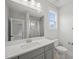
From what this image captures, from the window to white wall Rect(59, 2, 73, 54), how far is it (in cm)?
34

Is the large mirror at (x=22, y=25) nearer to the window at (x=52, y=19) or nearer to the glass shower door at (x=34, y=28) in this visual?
the glass shower door at (x=34, y=28)

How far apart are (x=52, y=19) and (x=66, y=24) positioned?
29.4 inches

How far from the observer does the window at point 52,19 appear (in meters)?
2.75

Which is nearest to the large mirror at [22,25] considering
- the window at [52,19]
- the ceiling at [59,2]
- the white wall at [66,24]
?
the window at [52,19]

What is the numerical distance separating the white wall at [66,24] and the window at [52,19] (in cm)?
34

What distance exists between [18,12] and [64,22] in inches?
89.8

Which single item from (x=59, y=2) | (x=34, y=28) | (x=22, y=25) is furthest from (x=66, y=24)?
(x=22, y=25)

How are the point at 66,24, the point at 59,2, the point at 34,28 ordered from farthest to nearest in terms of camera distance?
the point at 66,24 → the point at 59,2 → the point at 34,28

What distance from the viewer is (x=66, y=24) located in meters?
3.04

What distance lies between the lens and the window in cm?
275

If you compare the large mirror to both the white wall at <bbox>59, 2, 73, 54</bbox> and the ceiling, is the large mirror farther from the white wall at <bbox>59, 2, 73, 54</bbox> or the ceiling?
the white wall at <bbox>59, 2, 73, 54</bbox>

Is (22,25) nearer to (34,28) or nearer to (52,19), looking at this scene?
(34,28)

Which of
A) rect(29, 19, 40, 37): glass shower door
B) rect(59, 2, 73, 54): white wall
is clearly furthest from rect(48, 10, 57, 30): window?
rect(29, 19, 40, 37): glass shower door
